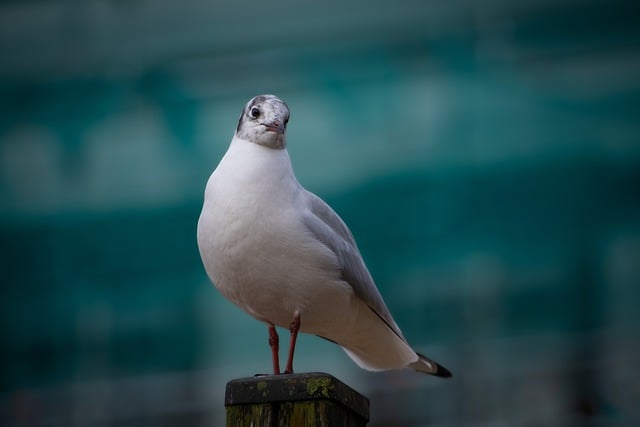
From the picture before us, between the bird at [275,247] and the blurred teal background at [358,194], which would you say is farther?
the blurred teal background at [358,194]

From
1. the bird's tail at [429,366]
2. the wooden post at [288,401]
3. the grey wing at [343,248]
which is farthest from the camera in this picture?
the bird's tail at [429,366]

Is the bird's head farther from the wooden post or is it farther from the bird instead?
the wooden post

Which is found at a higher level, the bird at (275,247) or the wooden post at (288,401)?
the bird at (275,247)

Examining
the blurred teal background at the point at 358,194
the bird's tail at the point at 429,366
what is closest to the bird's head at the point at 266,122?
the bird's tail at the point at 429,366

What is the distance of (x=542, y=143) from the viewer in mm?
7180

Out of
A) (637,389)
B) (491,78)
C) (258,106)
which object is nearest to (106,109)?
(491,78)

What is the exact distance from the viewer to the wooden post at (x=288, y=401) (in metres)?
2.39

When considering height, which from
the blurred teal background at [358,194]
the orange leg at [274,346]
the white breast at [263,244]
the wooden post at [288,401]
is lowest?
the wooden post at [288,401]

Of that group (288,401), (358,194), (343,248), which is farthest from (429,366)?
(358,194)

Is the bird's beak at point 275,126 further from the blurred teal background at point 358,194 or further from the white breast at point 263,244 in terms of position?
the blurred teal background at point 358,194

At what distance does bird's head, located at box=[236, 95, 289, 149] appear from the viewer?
3.14 m

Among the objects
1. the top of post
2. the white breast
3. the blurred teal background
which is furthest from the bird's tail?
the blurred teal background

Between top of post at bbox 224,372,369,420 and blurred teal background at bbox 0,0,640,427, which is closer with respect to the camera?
top of post at bbox 224,372,369,420

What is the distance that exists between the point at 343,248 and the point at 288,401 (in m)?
0.90
